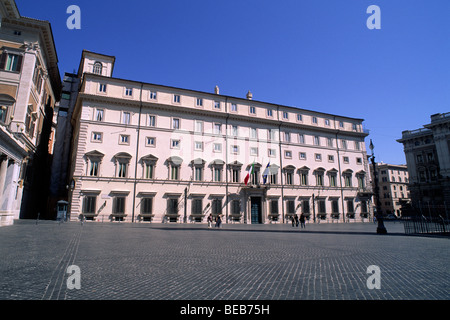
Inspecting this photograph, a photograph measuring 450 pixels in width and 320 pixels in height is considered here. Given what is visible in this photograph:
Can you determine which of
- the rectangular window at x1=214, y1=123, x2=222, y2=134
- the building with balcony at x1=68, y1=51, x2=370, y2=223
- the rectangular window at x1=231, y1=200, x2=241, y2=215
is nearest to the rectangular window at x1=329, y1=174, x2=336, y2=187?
the building with balcony at x1=68, y1=51, x2=370, y2=223

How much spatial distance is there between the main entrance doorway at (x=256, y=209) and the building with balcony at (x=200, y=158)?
0.14 metres

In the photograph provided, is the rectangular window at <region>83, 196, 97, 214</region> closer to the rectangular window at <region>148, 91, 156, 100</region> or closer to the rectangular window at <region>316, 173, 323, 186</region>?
the rectangular window at <region>148, 91, 156, 100</region>

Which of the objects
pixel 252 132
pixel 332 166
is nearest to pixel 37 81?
pixel 252 132

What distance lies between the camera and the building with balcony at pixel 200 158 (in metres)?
28.6

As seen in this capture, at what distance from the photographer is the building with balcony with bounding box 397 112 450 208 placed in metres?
47.2

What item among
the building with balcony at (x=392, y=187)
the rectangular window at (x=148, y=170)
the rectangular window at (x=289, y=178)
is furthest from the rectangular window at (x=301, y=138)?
the building with balcony at (x=392, y=187)

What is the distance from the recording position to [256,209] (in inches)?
Result: 1379

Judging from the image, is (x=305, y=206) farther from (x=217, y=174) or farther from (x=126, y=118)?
(x=126, y=118)

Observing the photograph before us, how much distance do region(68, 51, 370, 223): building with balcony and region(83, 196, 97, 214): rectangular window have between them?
97mm

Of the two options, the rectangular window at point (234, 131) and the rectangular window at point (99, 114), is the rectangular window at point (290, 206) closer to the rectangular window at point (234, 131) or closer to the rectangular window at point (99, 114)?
the rectangular window at point (234, 131)

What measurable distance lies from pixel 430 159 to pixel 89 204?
6317 cm
